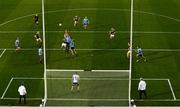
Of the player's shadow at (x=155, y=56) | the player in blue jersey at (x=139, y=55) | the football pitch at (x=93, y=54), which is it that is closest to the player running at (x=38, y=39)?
the football pitch at (x=93, y=54)

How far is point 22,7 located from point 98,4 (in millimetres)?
8741

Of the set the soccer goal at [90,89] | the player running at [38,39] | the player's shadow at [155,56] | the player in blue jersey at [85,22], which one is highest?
the player in blue jersey at [85,22]

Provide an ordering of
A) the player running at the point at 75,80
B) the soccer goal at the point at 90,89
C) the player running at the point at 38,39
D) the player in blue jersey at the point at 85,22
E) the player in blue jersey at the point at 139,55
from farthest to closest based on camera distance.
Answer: the player in blue jersey at the point at 85,22, the player running at the point at 38,39, the player in blue jersey at the point at 139,55, the player running at the point at 75,80, the soccer goal at the point at 90,89

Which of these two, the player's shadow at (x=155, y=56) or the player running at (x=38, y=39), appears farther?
the player running at (x=38, y=39)

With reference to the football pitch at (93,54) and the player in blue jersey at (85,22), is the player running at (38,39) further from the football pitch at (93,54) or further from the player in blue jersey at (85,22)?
the player in blue jersey at (85,22)

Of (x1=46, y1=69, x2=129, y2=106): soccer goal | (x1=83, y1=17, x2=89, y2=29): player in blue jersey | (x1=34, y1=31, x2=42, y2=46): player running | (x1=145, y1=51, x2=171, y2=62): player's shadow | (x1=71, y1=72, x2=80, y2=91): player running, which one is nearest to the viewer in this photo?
(x1=46, y1=69, x2=129, y2=106): soccer goal

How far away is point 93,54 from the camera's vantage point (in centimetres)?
3972

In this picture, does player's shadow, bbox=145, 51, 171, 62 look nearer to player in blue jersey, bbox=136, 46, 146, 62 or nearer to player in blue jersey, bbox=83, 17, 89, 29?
player in blue jersey, bbox=136, 46, 146, 62

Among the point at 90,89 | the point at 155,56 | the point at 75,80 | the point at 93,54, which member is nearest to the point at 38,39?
the point at 93,54

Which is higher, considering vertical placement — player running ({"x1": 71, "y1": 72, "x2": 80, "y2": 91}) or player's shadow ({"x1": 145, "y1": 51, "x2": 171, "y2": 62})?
player's shadow ({"x1": 145, "y1": 51, "x2": 171, "y2": 62})

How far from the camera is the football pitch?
31.9m

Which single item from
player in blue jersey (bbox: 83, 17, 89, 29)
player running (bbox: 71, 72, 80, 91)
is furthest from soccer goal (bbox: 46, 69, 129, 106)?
player in blue jersey (bbox: 83, 17, 89, 29)

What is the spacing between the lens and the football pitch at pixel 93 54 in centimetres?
3191

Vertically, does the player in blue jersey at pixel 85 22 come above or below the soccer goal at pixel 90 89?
above
